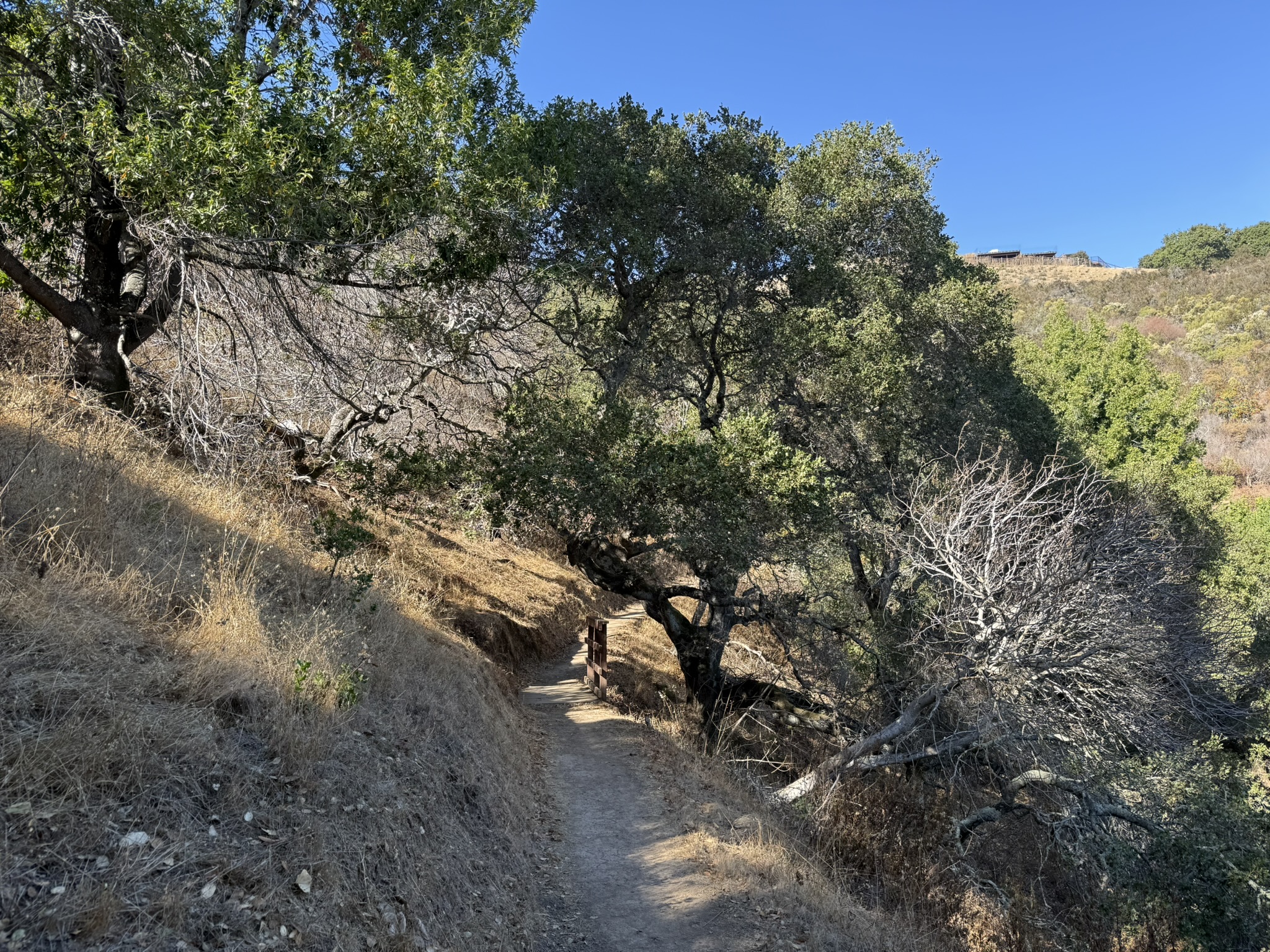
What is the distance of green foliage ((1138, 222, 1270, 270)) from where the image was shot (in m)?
84.3

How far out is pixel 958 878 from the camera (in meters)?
10.4

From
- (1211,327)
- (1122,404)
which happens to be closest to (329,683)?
(1122,404)

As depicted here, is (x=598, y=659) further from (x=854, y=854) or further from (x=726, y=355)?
(x=726, y=355)

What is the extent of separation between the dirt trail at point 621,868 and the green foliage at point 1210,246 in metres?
102

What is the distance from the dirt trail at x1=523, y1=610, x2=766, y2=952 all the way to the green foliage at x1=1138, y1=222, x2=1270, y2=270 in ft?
336

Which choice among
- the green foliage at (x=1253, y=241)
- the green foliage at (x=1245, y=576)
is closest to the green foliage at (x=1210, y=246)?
the green foliage at (x=1253, y=241)

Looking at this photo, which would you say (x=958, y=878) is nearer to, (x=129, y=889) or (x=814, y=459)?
(x=814, y=459)

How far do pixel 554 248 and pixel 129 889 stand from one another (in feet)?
34.8

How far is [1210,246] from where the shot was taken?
86938 mm

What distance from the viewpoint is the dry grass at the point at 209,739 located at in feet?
10.8

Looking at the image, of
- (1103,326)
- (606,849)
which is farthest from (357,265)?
(1103,326)

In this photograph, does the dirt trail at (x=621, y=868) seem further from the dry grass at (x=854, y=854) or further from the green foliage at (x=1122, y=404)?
the green foliage at (x=1122, y=404)

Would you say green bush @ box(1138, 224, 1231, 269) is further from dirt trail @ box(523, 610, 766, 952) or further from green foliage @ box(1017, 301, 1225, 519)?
dirt trail @ box(523, 610, 766, 952)

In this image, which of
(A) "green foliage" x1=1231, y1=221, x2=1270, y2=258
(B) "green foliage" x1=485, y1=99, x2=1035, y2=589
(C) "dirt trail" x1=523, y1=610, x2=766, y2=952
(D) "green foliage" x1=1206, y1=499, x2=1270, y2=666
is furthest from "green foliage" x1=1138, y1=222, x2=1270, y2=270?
(C) "dirt trail" x1=523, y1=610, x2=766, y2=952
